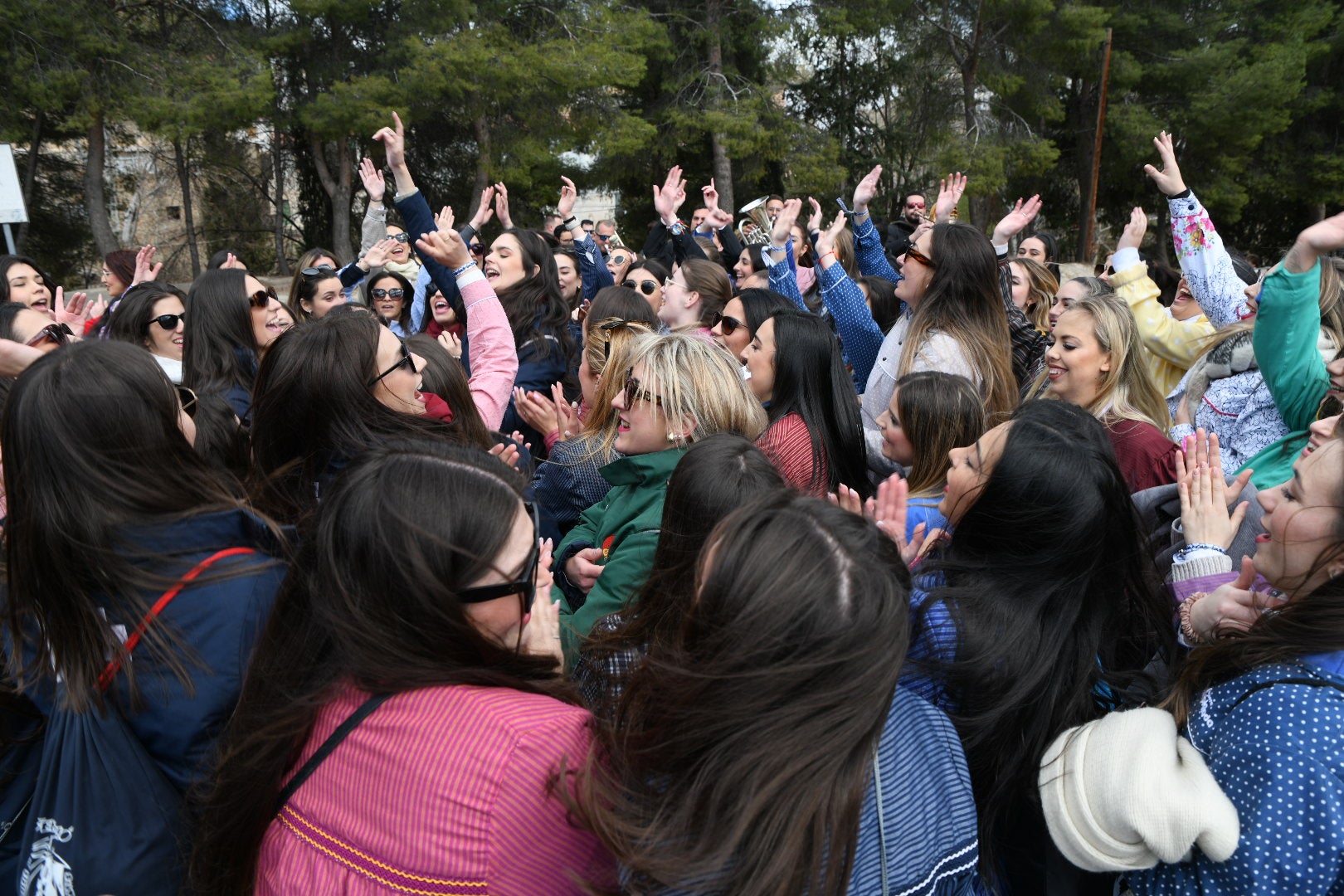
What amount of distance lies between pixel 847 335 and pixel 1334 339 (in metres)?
2.14

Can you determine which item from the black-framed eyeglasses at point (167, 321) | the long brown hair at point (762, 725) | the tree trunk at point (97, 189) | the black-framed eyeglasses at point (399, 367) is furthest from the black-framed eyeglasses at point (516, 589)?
the tree trunk at point (97, 189)

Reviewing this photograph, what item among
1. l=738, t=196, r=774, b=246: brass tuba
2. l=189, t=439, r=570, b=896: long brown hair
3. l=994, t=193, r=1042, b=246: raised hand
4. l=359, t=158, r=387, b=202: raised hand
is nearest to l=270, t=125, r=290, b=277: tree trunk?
l=359, t=158, r=387, b=202: raised hand

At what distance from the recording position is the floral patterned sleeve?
11.7 ft

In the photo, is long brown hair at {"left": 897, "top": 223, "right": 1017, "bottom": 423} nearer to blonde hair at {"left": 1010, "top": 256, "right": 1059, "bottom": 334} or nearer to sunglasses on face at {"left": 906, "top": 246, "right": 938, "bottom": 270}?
sunglasses on face at {"left": 906, "top": 246, "right": 938, "bottom": 270}

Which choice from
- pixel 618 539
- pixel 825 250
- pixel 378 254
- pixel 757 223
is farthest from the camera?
pixel 378 254

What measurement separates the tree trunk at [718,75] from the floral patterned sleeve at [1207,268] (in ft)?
52.3

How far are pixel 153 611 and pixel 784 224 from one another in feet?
13.3

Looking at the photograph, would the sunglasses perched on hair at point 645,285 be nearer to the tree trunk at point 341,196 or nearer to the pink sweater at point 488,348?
the pink sweater at point 488,348

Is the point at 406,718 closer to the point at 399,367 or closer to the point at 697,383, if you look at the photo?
the point at 399,367

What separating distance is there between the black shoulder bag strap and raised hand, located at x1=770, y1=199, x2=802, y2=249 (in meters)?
4.16

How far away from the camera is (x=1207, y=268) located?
141 inches

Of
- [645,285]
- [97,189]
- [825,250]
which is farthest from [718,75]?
[825,250]

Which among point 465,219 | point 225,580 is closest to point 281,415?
point 225,580

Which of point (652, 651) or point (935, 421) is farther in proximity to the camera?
point (935, 421)
